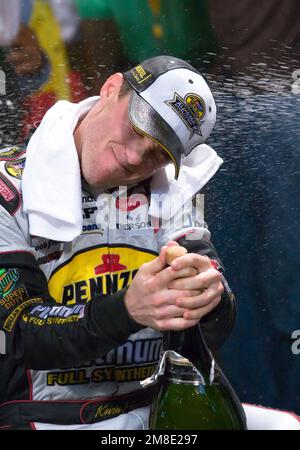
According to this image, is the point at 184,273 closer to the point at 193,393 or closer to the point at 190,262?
the point at 190,262

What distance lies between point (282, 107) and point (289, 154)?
0.10m

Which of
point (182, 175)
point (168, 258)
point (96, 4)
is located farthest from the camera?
point (96, 4)

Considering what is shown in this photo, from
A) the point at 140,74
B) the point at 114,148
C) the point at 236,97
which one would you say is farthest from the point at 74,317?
the point at 236,97

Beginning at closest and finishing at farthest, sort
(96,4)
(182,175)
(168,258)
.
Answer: (168,258)
(182,175)
(96,4)

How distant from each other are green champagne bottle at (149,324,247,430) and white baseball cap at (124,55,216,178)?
30cm

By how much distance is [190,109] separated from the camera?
108cm

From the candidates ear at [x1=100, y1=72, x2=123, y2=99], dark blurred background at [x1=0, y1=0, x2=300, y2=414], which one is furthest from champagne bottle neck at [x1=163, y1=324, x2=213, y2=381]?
dark blurred background at [x1=0, y1=0, x2=300, y2=414]

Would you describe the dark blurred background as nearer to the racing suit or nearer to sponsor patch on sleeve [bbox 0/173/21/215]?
the racing suit

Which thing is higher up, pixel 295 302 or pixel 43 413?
pixel 43 413

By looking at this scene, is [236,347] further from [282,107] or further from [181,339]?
[181,339]

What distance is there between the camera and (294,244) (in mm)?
1644

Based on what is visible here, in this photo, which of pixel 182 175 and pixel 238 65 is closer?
pixel 182 175

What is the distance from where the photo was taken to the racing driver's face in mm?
1082
